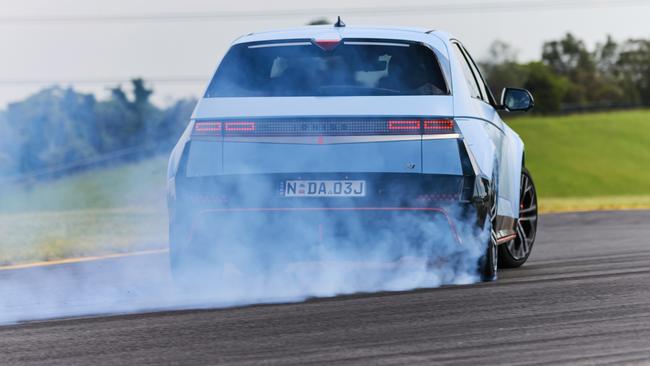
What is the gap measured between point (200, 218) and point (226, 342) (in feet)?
5.78

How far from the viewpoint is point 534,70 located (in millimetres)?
156750

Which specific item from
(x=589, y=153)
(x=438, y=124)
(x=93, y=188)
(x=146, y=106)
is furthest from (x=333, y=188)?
(x=146, y=106)

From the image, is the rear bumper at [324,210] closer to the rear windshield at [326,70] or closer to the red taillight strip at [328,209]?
the red taillight strip at [328,209]

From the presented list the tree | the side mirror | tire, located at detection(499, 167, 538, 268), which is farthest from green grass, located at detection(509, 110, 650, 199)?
the side mirror

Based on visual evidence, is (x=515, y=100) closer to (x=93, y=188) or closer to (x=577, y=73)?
(x=93, y=188)

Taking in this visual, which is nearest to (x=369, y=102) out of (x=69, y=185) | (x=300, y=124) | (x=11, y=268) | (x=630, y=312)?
(x=300, y=124)

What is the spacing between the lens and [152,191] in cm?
3816

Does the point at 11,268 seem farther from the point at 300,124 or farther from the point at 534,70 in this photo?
the point at 534,70

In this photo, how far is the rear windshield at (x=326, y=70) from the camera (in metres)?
7.51

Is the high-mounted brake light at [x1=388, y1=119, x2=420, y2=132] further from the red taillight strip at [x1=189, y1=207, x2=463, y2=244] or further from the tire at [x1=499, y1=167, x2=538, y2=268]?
the tire at [x1=499, y1=167, x2=538, y2=268]

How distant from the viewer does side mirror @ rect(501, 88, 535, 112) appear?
9.24 metres

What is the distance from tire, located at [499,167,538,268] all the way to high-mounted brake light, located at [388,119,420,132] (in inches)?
88.4

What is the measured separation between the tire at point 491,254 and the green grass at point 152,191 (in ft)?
17.3

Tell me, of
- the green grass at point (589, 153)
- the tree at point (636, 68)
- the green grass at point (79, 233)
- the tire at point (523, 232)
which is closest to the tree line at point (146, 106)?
the tree at point (636, 68)
